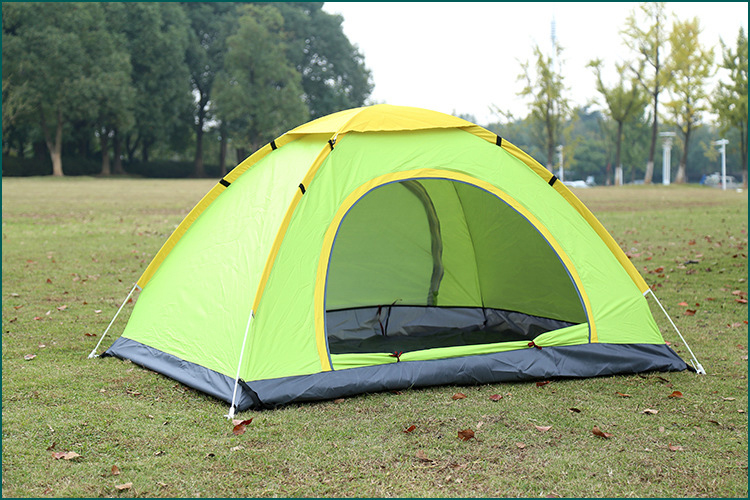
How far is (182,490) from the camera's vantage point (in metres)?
2.67

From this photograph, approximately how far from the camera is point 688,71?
1291 inches

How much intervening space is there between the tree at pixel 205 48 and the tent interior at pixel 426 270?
41200mm

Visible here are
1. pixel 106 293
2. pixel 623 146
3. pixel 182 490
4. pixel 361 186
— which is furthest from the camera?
pixel 623 146

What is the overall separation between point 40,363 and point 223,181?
1634 mm

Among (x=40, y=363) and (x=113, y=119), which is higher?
(x=113, y=119)

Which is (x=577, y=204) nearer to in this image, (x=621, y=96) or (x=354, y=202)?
(x=354, y=202)

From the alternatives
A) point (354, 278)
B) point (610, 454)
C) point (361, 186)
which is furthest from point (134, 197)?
point (610, 454)

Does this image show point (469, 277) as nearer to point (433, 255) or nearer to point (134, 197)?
point (433, 255)

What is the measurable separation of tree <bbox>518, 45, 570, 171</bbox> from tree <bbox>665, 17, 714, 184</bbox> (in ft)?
16.6

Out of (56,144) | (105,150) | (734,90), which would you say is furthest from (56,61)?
(734,90)

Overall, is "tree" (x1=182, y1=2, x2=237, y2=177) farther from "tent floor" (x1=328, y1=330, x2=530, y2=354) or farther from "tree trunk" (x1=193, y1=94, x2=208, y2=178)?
"tent floor" (x1=328, y1=330, x2=530, y2=354)

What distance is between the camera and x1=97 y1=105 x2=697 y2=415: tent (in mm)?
3750

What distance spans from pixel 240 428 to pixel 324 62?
1954 inches

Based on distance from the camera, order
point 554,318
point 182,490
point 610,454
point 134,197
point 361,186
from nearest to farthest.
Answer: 1. point 182,490
2. point 610,454
3. point 361,186
4. point 554,318
5. point 134,197
